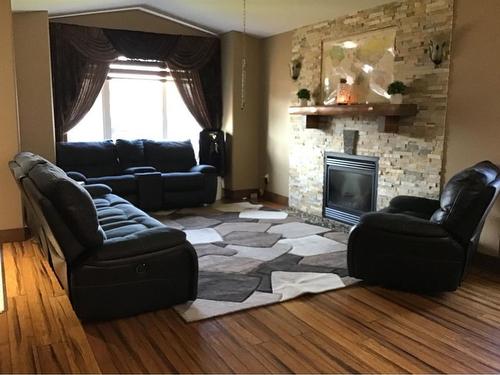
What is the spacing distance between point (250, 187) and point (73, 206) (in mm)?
4764

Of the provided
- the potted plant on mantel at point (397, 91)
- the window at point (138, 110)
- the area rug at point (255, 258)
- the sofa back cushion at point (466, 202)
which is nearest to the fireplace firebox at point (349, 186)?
the area rug at point (255, 258)

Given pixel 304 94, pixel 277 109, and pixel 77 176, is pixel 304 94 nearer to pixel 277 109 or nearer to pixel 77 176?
pixel 277 109

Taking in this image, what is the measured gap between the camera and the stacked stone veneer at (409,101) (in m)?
4.35

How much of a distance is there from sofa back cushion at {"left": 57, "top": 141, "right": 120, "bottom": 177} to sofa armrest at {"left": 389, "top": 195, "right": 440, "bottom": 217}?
384 cm

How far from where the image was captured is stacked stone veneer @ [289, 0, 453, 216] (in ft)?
14.3

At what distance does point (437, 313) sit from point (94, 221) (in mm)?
2316

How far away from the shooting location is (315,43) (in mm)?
5855

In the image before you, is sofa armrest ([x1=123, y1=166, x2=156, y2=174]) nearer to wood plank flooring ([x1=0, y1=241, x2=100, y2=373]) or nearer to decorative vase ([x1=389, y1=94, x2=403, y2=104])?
wood plank flooring ([x1=0, y1=241, x2=100, y2=373])

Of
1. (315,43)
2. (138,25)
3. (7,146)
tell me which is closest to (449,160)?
(315,43)

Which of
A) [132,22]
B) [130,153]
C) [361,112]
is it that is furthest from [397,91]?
[132,22]

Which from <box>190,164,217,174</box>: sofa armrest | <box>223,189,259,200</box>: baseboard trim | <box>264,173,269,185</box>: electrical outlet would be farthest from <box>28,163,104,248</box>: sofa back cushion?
<box>264,173,269,185</box>: electrical outlet

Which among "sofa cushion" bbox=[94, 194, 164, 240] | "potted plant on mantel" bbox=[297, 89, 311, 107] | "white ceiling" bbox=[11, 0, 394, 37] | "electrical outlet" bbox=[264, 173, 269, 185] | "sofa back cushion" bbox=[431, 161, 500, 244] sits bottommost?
"electrical outlet" bbox=[264, 173, 269, 185]

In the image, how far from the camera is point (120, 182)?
19.1 feet

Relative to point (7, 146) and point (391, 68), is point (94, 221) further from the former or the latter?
point (391, 68)
